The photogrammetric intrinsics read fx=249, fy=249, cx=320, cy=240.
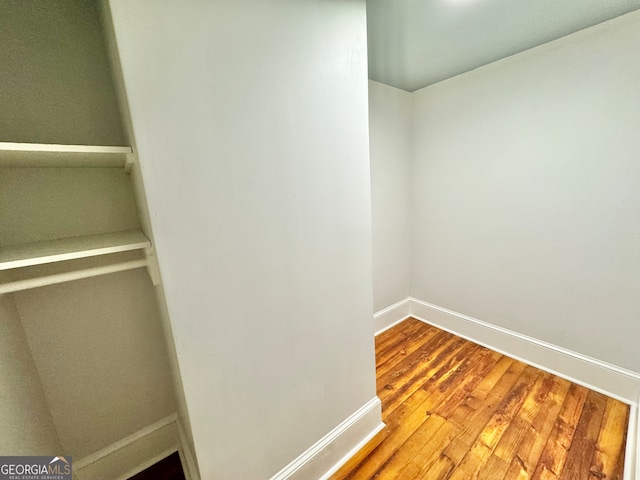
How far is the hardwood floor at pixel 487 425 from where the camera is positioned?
1278mm

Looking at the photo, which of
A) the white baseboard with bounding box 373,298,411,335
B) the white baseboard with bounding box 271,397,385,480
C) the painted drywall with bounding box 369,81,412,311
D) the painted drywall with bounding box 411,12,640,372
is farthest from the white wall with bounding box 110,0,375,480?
the painted drywall with bounding box 411,12,640,372

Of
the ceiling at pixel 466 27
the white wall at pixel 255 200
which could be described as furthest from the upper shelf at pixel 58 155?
the ceiling at pixel 466 27

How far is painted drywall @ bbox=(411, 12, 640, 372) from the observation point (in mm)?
1491

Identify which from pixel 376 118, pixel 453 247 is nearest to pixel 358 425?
pixel 453 247

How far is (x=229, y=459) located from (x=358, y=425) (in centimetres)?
Result: 74

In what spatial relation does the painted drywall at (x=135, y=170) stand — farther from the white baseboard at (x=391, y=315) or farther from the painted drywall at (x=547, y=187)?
the painted drywall at (x=547, y=187)

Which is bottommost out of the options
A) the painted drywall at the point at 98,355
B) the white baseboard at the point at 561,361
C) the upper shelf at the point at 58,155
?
the white baseboard at the point at 561,361

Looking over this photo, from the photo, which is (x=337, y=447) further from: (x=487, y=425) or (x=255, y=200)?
(x=255, y=200)

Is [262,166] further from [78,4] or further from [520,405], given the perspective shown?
[520,405]

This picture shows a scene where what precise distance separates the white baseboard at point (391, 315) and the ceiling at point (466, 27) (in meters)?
2.14

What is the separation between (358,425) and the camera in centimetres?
141

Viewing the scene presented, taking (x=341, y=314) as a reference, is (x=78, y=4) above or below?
above

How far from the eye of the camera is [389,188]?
7.84 feet

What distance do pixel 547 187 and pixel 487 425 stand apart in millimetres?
1622
